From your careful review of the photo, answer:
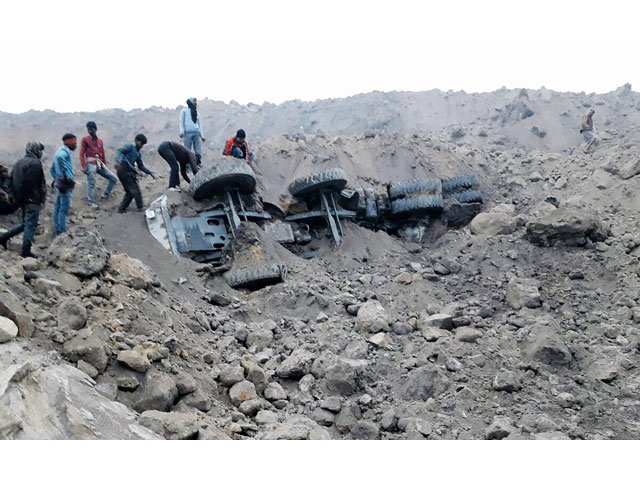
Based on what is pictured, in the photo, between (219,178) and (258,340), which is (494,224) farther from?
(258,340)

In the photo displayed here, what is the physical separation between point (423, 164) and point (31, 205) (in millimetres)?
7507

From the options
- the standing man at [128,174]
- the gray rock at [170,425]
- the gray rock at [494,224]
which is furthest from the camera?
the gray rock at [494,224]

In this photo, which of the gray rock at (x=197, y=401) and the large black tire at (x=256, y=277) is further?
the large black tire at (x=256, y=277)

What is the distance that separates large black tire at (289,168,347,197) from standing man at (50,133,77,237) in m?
3.47

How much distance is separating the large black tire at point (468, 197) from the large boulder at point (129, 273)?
6354 millimetres

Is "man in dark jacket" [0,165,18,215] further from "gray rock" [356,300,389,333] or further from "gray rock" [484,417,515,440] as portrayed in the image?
"gray rock" [484,417,515,440]

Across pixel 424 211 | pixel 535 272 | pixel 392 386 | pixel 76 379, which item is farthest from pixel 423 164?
pixel 76 379

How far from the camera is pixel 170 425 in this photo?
10.9 ft

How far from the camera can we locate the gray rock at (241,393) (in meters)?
4.28

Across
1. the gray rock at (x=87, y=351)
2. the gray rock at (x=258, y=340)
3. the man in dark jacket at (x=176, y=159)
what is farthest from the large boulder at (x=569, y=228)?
the gray rock at (x=87, y=351)

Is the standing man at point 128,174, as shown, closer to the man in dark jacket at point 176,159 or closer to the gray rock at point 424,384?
the man in dark jacket at point 176,159

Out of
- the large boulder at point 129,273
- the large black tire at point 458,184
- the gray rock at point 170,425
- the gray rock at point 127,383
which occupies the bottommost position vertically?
the gray rock at point 170,425

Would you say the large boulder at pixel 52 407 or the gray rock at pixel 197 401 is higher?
the large boulder at pixel 52 407

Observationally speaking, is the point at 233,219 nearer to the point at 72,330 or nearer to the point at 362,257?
the point at 362,257
